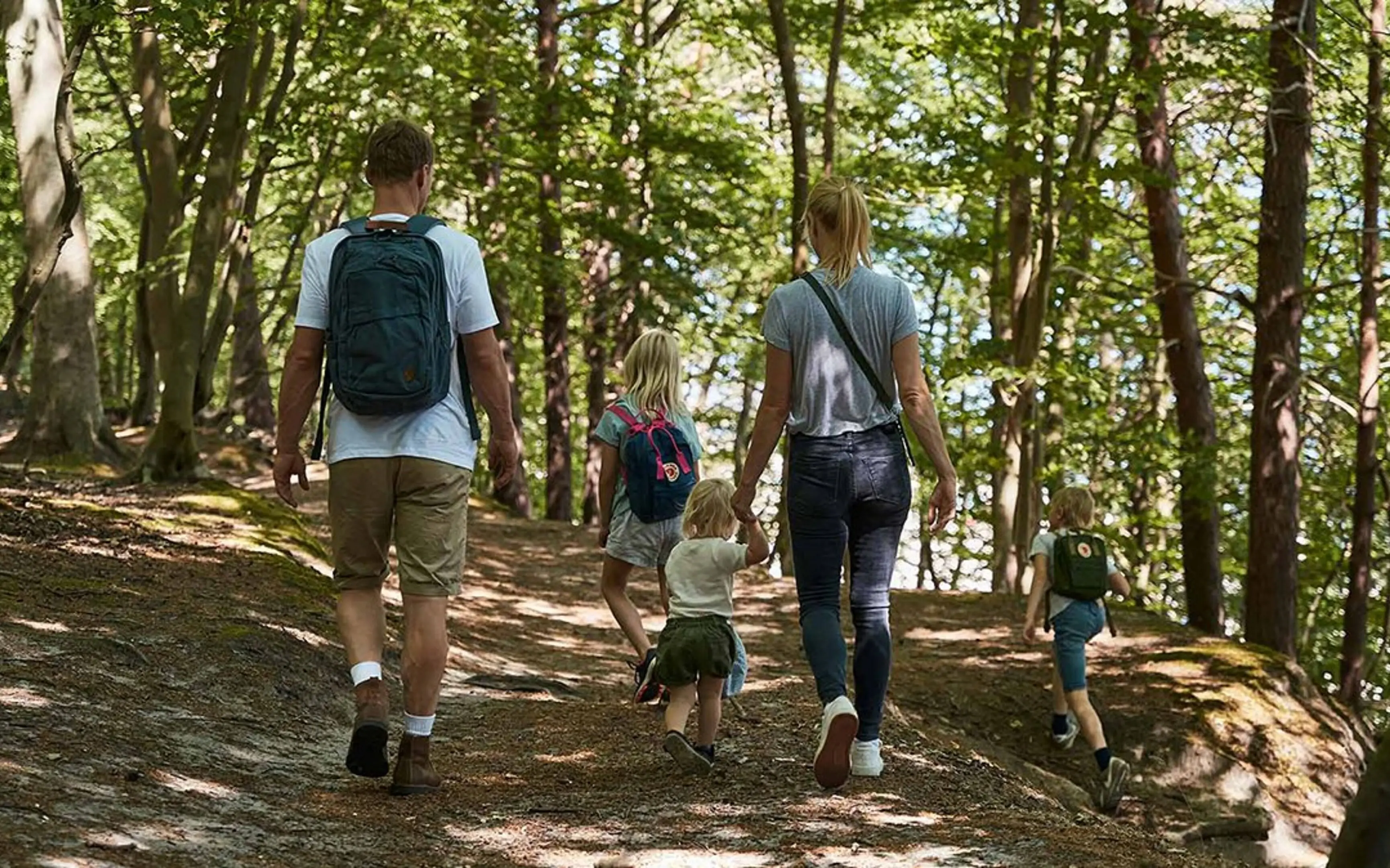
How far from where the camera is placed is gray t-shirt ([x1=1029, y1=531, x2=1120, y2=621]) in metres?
8.86

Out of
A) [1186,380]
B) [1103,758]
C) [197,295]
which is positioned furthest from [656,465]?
[1186,380]

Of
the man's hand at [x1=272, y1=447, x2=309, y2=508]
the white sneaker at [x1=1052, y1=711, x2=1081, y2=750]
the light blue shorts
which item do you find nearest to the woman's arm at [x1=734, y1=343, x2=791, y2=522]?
the man's hand at [x1=272, y1=447, x2=309, y2=508]

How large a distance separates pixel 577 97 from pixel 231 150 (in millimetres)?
6592

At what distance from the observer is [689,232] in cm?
2231

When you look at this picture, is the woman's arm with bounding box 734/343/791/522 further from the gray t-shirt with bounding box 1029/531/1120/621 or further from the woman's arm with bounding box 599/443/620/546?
the gray t-shirt with bounding box 1029/531/1120/621

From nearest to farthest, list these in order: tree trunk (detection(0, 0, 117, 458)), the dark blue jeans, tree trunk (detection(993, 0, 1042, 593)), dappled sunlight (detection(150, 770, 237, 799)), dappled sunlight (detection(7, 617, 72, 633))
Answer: dappled sunlight (detection(150, 770, 237, 799))
the dark blue jeans
dappled sunlight (detection(7, 617, 72, 633))
tree trunk (detection(0, 0, 117, 458))
tree trunk (detection(993, 0, 1042, 593))

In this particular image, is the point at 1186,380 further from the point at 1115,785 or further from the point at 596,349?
the point at 1115,785

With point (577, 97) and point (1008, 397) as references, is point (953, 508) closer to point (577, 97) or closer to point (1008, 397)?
point (1008, 397)

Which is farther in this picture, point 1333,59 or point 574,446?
point 574,446

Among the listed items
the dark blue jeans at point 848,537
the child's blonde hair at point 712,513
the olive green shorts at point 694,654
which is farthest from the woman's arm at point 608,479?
the dark blue jeans at point 848,537

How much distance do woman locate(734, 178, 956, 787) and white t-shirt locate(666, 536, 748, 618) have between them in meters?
0.23

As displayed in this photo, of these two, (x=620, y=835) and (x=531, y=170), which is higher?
(x=531, y=170)

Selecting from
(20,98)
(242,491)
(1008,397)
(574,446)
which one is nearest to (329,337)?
(20,98)

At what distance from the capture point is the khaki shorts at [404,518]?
16.6 feet
